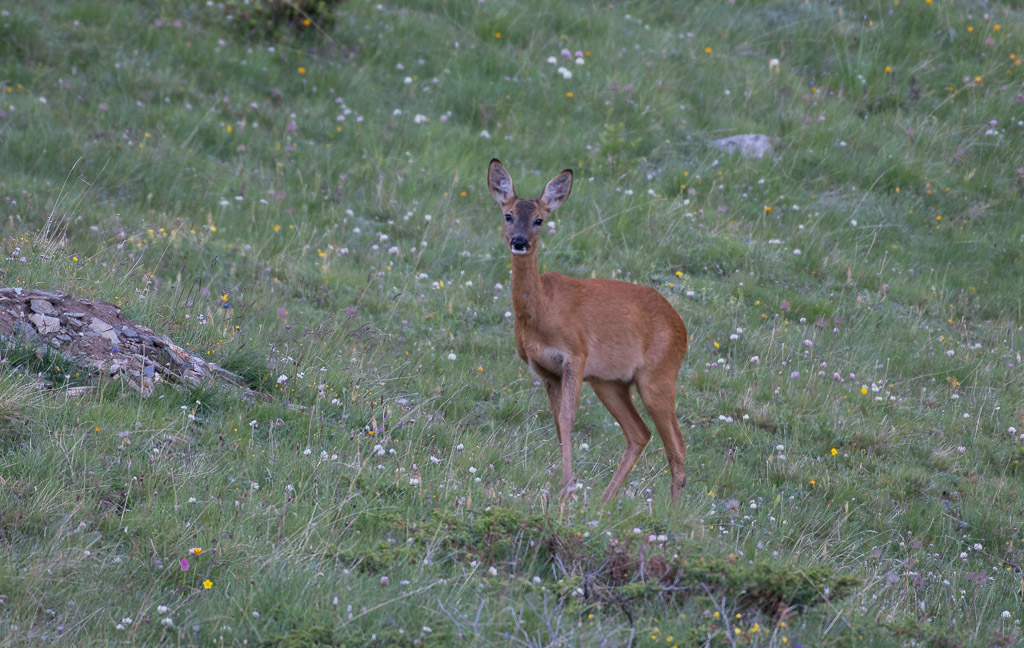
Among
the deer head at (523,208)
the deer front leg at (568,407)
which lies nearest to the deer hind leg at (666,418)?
the deer front leg at (568,407)

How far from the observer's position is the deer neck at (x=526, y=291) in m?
6.65

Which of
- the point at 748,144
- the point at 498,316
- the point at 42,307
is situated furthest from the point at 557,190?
the point at 748,144

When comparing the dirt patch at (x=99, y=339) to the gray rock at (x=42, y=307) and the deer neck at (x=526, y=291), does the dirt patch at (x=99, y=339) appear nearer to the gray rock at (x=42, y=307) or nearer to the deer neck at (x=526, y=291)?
the gray rock at (x=42, y=307)

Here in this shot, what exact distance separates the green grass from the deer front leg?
0.67ft

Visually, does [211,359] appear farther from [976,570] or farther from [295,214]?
[976,570]

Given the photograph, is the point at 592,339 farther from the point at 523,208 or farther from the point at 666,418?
the point at 523,208

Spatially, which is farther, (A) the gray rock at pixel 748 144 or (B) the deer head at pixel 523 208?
(A) the gray rock at pixel 748 144

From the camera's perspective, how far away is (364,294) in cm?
893

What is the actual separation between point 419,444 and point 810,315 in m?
5.00

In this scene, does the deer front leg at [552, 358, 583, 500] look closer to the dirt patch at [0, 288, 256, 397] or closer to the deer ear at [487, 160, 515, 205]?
the deer ear at [487, 160, 515, 205]

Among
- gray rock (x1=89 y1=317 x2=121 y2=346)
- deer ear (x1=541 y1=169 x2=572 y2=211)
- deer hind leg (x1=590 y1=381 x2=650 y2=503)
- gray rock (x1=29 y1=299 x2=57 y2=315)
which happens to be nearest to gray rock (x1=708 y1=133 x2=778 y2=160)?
deer ear (x1=541 y1=169 x2=572 y2=211)

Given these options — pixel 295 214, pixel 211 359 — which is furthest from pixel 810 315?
pixel 211 359

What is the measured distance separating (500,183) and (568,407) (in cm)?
181

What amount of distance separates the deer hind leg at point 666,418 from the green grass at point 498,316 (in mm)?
260
